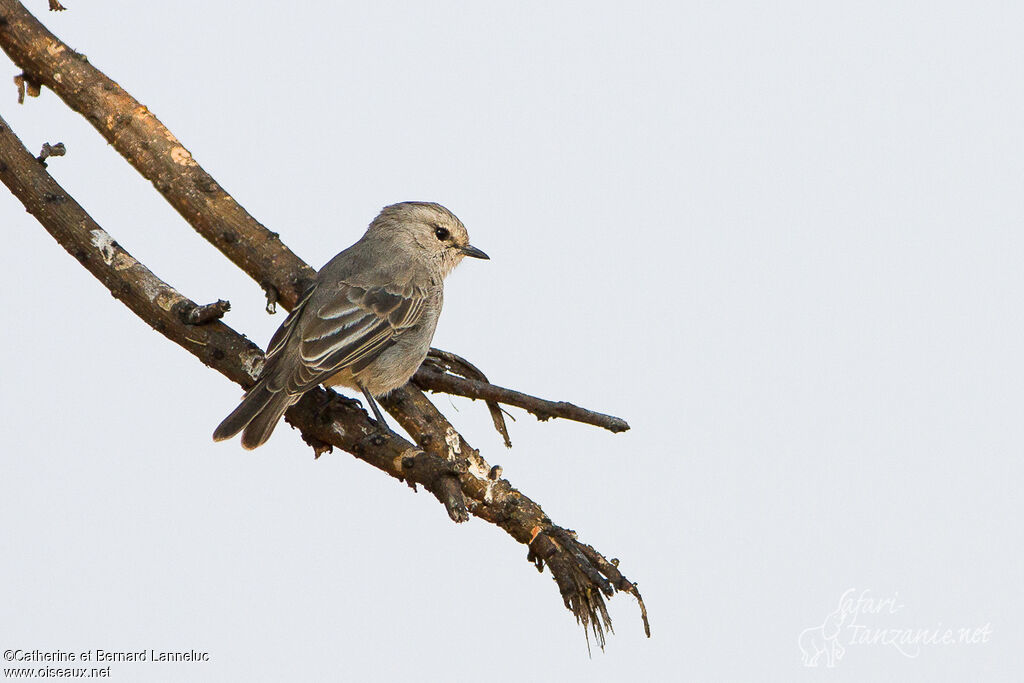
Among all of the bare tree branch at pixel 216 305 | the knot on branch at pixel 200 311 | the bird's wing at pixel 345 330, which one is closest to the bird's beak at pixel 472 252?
the bird's wing at pixel 345 330

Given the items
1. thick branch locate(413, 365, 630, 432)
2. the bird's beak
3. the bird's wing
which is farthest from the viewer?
the bird's beak

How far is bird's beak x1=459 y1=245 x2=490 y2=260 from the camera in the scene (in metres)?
8.45

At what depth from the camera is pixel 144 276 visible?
6.58 m

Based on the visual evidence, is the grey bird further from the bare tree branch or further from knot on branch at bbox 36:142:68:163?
knot on branch at bbox 36:142:68:163

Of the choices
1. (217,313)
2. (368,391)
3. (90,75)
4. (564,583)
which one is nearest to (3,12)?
(90,75)

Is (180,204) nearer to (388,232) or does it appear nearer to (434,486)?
(388,232)

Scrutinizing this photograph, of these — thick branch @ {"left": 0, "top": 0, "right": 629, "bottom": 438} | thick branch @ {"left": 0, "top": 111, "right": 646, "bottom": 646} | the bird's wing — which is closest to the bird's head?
the bird's wing

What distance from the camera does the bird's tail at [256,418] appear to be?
6305 mm

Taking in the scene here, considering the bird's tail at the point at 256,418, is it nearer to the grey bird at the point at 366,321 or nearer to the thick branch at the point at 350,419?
the grey bird at the point at 366,321

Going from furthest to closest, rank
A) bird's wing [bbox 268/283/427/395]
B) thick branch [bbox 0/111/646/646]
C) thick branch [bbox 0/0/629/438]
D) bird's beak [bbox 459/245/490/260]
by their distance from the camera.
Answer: bird's beak [bbox 459/245/490/260]
thick branch [bbox 0/0/629/438]
bird's wing [bbox 268/283/427/395]
thick branch [bbox 0/111/646/646]

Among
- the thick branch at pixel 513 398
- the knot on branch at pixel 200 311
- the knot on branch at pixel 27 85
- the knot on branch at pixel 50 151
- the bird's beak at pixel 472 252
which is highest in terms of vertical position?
the knot on branch at pixel 27 85

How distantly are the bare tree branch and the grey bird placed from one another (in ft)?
0.58

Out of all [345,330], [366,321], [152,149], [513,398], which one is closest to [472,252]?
[366,321]

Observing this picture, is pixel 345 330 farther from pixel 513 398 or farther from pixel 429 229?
pixel 429 229
